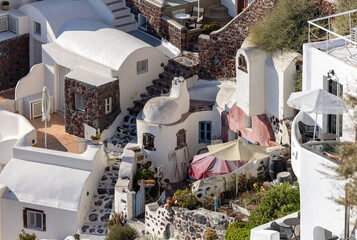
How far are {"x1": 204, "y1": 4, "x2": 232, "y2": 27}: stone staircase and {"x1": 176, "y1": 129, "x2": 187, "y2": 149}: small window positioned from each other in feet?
24.3

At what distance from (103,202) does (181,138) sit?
444 centimetres

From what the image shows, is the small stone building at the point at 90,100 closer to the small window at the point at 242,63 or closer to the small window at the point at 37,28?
the small window at the point at 37,28

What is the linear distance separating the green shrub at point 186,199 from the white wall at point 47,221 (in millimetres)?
4756

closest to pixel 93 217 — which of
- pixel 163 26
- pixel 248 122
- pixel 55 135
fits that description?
pixel 55 135

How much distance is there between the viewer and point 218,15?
55.2 metres

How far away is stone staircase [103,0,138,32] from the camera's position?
56241 millimetres

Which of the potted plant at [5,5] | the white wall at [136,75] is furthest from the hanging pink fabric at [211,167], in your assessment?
the potted plant at [5,5]

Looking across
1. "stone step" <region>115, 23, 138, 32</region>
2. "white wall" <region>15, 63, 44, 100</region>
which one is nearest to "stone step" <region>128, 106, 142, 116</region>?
"white wall" <region>15, 63, 44, 100</region>

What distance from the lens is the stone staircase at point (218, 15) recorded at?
54969mm

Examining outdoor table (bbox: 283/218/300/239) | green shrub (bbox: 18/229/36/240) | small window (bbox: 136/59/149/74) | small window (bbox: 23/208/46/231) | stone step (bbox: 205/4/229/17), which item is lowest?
green shrub (bbox: 18/229/36/240)

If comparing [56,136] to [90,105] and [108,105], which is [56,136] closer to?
[90,105]

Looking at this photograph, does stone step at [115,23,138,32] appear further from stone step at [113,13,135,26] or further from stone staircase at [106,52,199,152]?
stone staircase at [106,52,199,152]

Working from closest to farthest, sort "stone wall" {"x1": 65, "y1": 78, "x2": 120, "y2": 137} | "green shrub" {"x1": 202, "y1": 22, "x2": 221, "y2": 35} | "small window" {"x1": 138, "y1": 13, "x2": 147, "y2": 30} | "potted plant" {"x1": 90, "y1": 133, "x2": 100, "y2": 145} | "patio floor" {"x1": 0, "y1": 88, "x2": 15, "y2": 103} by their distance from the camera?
"potted plant" {"x1": 90, "y1": 133, "x2": 100, "y2": 145}
"stone wall" {"x1": 65, "y1": 78, "x2": 120, "y2": 137}
"green shrub" {"x1": 202, "y1": 22, "x2": 221, "y2": 35}
"patio floor" {"x1": 0, "y1": 88, "x2": 15, "y2": 103}
"small window" {"x1": 138, "y1": 13, "x2": 147, "y2": 30}

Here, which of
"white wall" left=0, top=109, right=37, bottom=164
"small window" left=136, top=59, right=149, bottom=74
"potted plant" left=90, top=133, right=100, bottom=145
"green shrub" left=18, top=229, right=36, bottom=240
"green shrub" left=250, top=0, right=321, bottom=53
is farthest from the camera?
"small window" left=136, top=59, right=149, bottom=74
